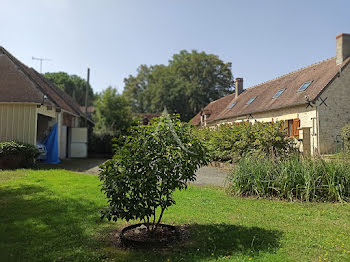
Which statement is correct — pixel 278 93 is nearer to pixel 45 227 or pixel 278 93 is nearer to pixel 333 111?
pixel 333 111

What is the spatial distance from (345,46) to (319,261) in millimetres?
15858

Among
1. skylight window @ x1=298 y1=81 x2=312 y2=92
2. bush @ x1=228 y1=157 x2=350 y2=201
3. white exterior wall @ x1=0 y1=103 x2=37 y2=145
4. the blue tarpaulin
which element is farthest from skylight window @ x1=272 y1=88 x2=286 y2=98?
white exterior wall @ x1=0 y1=103 x2=37 y2=145

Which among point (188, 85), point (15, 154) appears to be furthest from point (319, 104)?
point (188, 85)

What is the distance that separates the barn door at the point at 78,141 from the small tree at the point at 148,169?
16.8m

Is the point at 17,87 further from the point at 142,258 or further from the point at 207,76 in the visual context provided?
the point at 207,76

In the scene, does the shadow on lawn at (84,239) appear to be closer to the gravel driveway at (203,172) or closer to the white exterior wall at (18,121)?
the gravel driveway at (203,172)

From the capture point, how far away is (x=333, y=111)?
15.2 m

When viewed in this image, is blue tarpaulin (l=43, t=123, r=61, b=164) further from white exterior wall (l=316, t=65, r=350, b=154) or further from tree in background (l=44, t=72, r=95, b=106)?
tree in background (l=44, t=72, r=95, b=106)

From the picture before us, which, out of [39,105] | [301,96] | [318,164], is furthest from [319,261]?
[301,96]

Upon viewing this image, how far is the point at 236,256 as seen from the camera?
386cm

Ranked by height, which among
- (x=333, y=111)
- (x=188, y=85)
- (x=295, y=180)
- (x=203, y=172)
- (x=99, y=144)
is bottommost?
(x=203, y=172)

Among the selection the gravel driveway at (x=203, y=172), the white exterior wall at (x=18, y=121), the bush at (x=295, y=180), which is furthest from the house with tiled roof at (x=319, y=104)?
the white exterior wall at (x=18, y=121)

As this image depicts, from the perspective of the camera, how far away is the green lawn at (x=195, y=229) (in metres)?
3.89

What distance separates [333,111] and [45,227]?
1493cm
